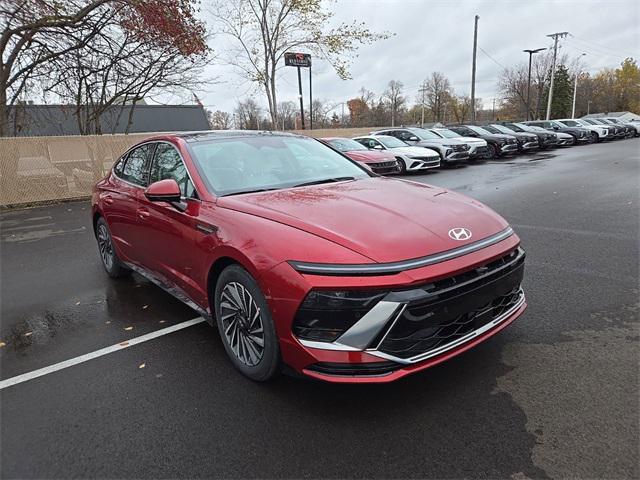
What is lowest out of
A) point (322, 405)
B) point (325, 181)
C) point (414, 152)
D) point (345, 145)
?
point (322, 405)

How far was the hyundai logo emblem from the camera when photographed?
2.63 meters

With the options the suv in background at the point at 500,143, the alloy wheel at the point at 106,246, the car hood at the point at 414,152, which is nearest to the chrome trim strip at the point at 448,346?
→ the alloy wheel at the point at 106,246

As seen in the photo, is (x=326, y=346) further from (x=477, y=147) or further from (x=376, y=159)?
(x=477, y=147)

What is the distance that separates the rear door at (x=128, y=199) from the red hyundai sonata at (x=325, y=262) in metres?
0.46

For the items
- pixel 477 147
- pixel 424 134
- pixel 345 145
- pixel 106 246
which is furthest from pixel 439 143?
pixel 106 246

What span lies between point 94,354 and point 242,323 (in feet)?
4.63

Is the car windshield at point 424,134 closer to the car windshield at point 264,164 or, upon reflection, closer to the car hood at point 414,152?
the car hood at point 414,152

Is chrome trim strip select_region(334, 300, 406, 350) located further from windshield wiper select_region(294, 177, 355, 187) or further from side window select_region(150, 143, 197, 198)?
side window select_region(150, 143, 197, 198)

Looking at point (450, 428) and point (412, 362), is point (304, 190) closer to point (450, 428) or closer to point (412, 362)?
point (412, 362)

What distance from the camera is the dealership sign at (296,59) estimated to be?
26622 mm

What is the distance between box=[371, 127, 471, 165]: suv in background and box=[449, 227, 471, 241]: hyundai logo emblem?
48.9 ft

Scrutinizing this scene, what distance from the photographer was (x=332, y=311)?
2.35m

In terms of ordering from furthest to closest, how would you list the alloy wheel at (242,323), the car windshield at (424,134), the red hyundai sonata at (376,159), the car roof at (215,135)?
1. the car windshield at (424,134)
2. the red hyundai sonata at (376,159)
3. the car roof at (215,135)
4. the alloy wheel at (242,323)

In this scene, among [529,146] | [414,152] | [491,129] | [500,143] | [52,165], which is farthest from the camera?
[491,129]
